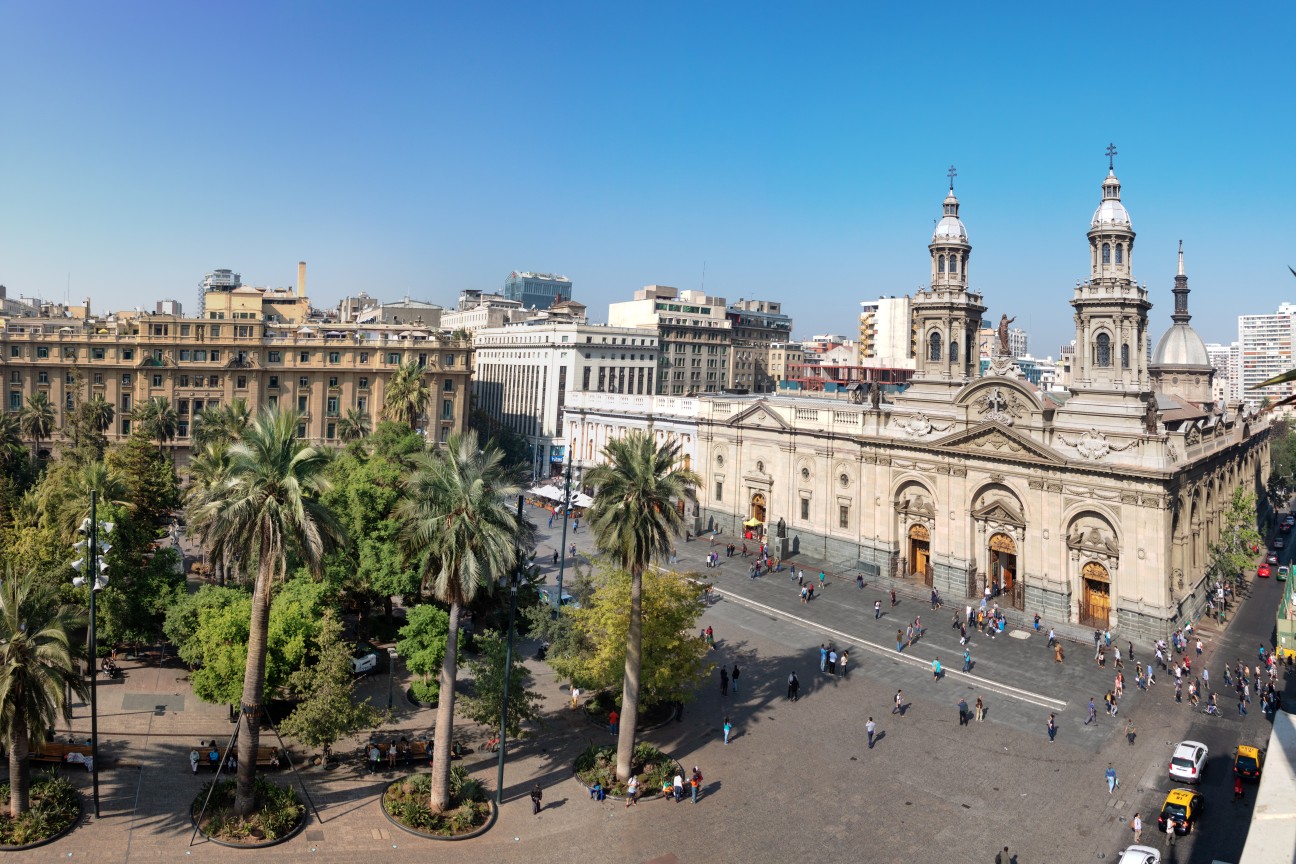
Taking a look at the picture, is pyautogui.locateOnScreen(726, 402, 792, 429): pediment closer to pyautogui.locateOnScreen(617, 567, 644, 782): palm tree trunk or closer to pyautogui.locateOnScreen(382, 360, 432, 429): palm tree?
pyautogui.locateOnScreen(382, 360, 432, 429): palm tree

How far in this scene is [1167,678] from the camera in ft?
142

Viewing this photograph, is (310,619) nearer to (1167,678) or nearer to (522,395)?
(1167,678)

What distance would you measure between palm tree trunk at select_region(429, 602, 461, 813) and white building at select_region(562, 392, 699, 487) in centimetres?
4635

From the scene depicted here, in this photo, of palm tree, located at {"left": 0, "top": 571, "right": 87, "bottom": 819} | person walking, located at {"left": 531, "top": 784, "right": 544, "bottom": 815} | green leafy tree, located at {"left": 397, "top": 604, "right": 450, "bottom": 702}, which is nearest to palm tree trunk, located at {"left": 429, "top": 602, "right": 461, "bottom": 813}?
person walking, located at {"left": 531, "top": 784, "right": 544, "bottom": 815}

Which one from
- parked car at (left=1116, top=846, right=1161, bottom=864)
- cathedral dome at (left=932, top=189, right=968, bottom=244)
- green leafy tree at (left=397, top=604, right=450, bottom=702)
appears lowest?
parked car at (left=1116, top=846, right=1161, bottom=864)

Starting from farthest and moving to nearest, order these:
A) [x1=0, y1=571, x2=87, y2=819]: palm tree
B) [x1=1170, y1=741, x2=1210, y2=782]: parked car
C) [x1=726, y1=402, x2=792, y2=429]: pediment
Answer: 1. [x1=726, y1=402, x2=792, y2=429]: pediment
2. [x1=1170, y1=741, x2=1210, y2=782]: parked car
3. [x1=0, y1=571, x2=87, y2=819]: palm tree

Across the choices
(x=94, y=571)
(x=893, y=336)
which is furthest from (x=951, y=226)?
(x=893, y=336)

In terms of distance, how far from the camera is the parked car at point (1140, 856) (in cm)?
2553

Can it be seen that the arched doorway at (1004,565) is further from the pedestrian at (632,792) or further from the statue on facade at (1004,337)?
the pedestrian at (632,792)

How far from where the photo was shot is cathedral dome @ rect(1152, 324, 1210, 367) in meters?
79.5

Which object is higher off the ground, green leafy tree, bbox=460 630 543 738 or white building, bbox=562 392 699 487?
white building, bbox=562 392 699 487

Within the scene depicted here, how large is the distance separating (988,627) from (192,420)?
246 ft

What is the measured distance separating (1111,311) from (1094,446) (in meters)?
8.91

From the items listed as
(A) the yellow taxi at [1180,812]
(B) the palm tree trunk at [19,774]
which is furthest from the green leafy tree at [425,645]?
(A) the yellow taxi at [1180,812]
